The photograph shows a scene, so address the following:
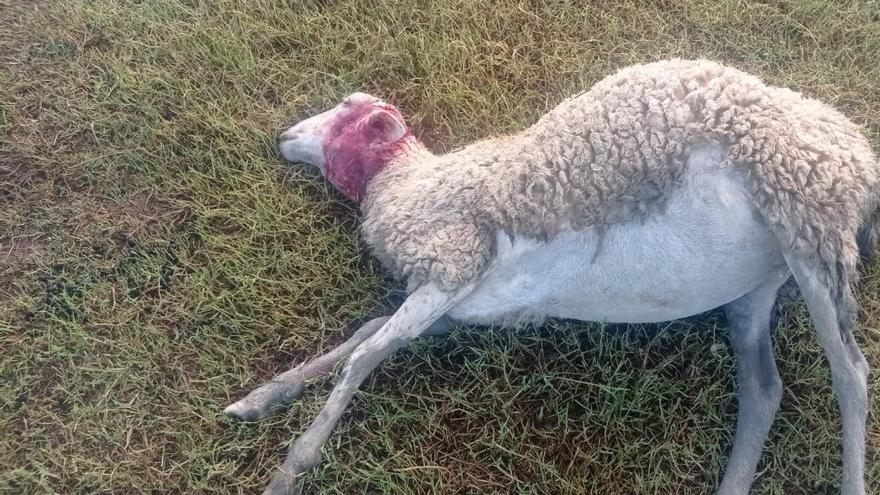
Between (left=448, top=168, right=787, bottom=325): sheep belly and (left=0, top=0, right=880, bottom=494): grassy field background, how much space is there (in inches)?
11.3

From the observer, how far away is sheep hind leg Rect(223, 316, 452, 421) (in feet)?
9.30

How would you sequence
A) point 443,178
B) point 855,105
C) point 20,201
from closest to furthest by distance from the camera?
point 443,178 → point 20,201 → point 855,105

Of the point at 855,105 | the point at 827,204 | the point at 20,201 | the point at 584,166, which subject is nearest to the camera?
the point at 827,204

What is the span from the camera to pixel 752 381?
2.84 metres

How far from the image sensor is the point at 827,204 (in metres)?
2.29

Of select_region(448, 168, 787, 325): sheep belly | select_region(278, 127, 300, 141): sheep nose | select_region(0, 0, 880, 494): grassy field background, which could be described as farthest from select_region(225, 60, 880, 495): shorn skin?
select_region(278, 127, 300, 141): sheep nose

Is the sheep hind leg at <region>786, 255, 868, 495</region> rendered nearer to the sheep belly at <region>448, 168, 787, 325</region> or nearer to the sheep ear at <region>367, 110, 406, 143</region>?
the sheep belly at <region>448, 168, 787, 325</region>

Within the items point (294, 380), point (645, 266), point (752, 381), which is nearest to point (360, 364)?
point (294, 380)

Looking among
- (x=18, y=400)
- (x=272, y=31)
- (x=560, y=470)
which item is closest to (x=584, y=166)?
(x=560, y=470)

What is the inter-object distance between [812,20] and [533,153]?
2.19 metres

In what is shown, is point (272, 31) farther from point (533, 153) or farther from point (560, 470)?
point (560, 470)

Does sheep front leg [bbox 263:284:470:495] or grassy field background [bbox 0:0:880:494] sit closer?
sheep front leg [bbox 263:284:470:495]

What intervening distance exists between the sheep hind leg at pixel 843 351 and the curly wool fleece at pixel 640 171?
55mm

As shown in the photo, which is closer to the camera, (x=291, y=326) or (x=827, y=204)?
(x=827, y=204)
